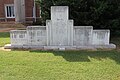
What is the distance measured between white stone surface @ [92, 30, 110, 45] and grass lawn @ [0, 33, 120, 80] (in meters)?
0.91

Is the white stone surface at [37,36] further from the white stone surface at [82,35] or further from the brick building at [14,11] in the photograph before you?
the brick building at [14,11]

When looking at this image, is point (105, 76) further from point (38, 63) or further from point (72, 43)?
point (72, 43)

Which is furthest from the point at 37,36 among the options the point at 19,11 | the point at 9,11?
the point at 9,11

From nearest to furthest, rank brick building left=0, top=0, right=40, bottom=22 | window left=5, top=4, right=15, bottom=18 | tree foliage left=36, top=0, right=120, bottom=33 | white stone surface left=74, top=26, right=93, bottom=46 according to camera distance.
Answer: white stone surface left=74, top=26, right=93, bottom=46
tree foliage left=36, top=0, right=120, bottom=33
brick building left=0, top=0, right=40, bottom=22
window left=5, top=4, right=15, bottom=18

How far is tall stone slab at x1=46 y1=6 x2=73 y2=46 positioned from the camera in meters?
10.8

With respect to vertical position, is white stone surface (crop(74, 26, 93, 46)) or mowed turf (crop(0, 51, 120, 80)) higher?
white stone surface (crop(74, 26, 93, 46))

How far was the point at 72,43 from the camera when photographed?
1103 cm

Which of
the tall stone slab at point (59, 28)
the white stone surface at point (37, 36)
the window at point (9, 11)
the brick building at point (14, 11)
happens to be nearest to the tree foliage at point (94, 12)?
the tall stone slab at point (59, 28)

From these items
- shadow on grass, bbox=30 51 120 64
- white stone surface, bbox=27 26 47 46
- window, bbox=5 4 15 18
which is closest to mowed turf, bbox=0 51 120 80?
shadow on grass, bbox=30 51 120 64

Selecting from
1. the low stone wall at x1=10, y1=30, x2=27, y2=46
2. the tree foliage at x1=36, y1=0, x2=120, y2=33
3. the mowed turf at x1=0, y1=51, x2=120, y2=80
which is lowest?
the mowed turf at x1=0, y1=51, x2=120, y2=80

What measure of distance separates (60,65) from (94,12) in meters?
5.79

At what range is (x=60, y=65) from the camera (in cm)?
803

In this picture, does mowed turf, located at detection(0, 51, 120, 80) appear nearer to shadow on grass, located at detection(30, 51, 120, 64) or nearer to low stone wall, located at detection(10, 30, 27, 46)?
shadow on grass, located at detection(30, 51, 120, 64)

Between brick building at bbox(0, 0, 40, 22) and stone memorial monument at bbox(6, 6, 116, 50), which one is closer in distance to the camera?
stone memorial monument at bbox(6, 6, 116, 50)
